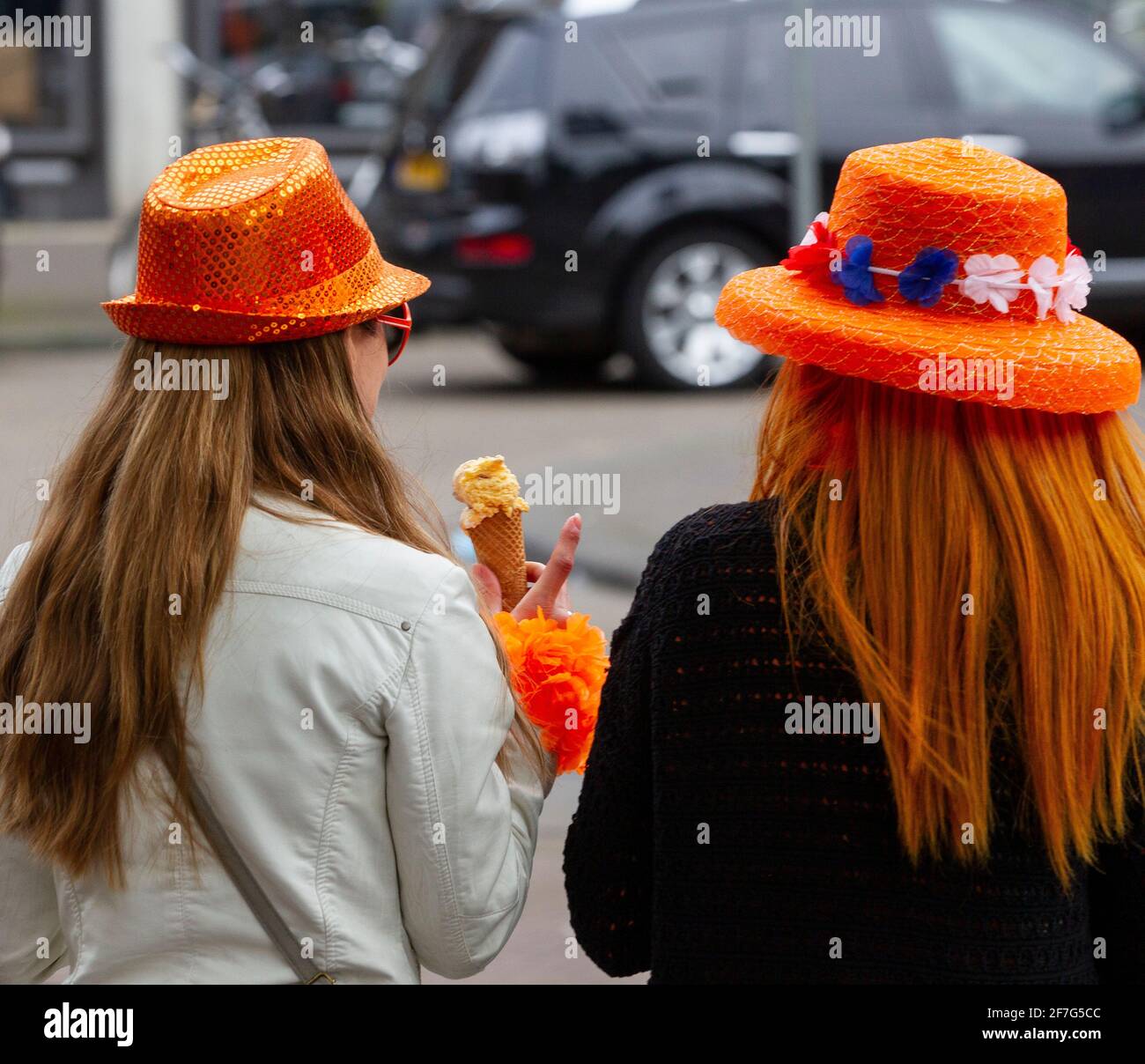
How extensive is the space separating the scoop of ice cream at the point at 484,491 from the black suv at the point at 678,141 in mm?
6710

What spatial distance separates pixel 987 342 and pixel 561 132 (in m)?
7.44

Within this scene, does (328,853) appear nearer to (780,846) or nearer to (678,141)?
(780,846)

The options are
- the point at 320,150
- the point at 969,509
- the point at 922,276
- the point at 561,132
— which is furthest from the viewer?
the point at 561,132

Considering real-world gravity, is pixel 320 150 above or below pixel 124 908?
above

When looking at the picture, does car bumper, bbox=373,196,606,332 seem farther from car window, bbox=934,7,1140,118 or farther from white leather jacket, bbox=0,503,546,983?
white leather jacket, bbox=0,503,546,983

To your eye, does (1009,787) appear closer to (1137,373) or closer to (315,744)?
(1137,373)

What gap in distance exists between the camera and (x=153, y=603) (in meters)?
1.70

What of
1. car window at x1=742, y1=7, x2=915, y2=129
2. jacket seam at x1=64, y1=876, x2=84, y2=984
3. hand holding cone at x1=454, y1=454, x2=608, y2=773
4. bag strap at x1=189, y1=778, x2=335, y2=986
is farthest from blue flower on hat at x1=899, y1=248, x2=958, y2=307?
car window at x1=742, y1=7, x2=915, y2=129

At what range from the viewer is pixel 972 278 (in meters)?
1.73

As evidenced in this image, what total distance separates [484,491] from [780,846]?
2.42ft

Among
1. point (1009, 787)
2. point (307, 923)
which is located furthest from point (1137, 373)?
point (307, 923)

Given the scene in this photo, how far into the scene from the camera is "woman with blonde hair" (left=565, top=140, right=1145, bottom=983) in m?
1.64

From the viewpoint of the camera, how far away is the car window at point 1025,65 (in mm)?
9297

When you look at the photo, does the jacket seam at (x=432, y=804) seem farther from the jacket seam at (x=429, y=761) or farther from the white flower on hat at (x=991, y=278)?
the white flower on hat at (x=991, y=278)
